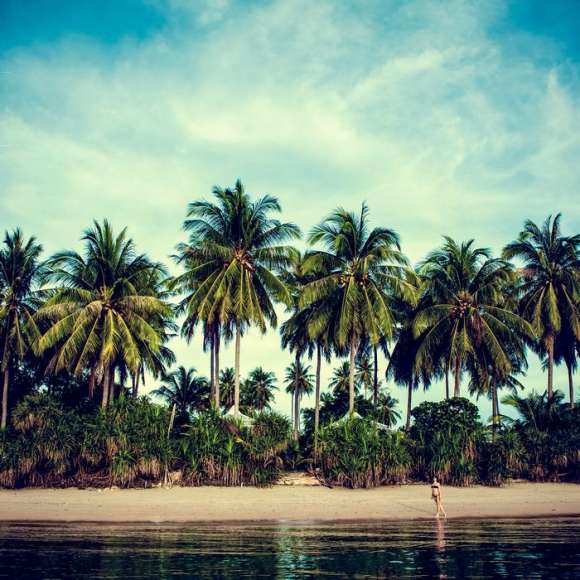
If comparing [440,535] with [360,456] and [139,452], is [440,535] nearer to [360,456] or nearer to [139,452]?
[360,456]

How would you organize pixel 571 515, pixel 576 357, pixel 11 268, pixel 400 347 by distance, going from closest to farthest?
pixel 571 515 → pixel 11 268 → pixel 400 347 → pixel 576 357

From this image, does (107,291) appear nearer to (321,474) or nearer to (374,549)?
(321,474)

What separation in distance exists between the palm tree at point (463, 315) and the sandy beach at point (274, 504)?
26.9 feet

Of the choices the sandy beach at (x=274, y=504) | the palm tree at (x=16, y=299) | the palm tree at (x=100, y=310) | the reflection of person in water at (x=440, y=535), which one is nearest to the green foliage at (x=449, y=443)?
the sandy beach at (x=274, y=504)

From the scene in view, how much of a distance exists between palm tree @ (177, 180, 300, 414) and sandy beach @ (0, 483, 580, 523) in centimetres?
851

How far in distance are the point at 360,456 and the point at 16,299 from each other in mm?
23103

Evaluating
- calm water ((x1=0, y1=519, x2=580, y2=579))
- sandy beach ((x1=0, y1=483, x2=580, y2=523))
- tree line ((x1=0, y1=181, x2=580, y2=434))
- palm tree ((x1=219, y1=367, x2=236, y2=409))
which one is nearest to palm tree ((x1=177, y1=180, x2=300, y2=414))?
tree line ((x1=0, y1=181, x2=580, y2=434))

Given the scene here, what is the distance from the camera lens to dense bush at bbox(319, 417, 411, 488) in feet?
92.4

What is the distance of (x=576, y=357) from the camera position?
44.1 meters

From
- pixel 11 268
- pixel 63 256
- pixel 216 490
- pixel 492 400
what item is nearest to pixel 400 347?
pixel 492 400

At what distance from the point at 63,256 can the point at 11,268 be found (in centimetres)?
648

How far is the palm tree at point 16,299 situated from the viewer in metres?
36.4

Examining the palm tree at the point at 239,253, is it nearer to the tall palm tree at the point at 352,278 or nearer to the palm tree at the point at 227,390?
the tall palm tree at the point at 352,278

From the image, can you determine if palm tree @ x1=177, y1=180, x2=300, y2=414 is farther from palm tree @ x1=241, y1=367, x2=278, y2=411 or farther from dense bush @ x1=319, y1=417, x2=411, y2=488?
palm tree @ x1=241, y1=367, x2=278, y2=411
